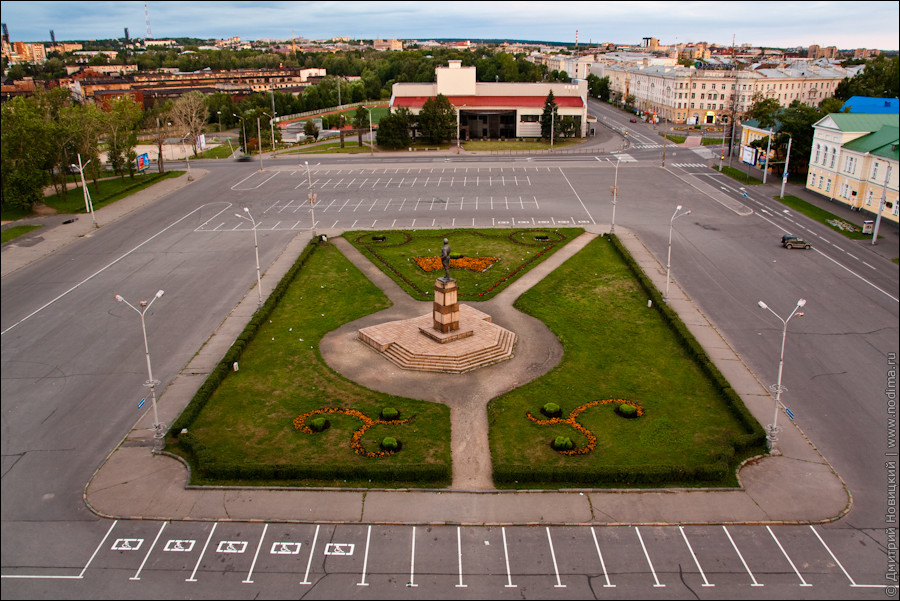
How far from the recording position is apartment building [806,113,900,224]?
219 feet

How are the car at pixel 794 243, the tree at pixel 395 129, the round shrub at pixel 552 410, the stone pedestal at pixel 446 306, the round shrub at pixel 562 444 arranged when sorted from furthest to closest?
the tree at pixel 395 129 → the car at pixel 794 243 → the stone pedestal at pixel 446 306 → the round shrub at pixel 552 410 → the round shrub at pixel 562 444

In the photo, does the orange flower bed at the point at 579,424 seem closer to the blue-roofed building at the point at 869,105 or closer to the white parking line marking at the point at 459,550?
the white parking line marking at the point at 459,550

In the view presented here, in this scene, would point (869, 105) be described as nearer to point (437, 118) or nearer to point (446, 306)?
point (437, 118)

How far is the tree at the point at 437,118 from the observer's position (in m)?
121

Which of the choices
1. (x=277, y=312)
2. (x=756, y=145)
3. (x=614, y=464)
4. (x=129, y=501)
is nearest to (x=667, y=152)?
(x=756, y=145)

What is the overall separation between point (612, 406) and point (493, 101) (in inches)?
4114

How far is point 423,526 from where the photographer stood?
89.6 feet

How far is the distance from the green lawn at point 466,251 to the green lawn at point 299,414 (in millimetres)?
9358

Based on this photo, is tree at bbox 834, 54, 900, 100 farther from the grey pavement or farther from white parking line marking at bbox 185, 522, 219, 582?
white parking line marking at bbox 185, 522, 219, 582

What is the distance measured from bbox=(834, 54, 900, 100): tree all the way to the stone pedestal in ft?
371

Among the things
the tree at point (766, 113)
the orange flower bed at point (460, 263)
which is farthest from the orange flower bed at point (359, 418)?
the tree at point (766, 113)

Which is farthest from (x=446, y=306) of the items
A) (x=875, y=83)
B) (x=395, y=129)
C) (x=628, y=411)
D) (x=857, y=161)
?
(x=875, y=83)

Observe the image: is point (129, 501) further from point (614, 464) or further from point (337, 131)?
point (337, 131)

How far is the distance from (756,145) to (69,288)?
3677 inches
